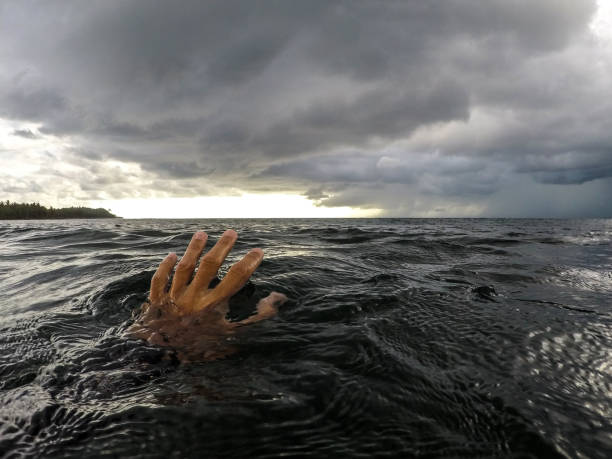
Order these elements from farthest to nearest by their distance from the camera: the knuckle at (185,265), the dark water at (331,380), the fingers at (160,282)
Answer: the fingers at (160,282), the knuckle at (185,265), the dark water at (331,380)

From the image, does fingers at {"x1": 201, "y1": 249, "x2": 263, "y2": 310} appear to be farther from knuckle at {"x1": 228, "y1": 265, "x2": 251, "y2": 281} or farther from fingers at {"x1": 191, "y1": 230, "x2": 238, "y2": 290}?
fingers at {"x1": 191, "y1": 230, "x2": 238, "y2": 290}

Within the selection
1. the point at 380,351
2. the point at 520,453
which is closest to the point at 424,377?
the point at 380,351

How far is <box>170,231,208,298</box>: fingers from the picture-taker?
313 cm

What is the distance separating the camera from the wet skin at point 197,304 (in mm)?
2961

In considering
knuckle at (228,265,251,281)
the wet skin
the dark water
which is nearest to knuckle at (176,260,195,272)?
the wet skin

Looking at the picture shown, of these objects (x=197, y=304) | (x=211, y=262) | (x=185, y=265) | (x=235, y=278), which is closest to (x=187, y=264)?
(x=185, y=265)

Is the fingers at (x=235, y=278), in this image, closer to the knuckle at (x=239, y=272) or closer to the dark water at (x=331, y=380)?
the knuckle at (x=239, y=272)

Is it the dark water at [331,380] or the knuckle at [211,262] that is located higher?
the knuckle at [211,262]

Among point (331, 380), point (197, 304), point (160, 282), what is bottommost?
point (331, 380)

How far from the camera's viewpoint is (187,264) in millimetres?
Result: 3125

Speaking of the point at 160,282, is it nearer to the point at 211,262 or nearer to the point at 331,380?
the point at 211,262

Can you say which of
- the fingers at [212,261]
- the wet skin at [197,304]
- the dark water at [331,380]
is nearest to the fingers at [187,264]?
the wet skin at [197,304]

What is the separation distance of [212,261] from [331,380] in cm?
151

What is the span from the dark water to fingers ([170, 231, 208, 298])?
63 cm
